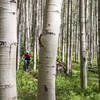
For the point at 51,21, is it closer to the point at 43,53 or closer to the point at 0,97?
the point at 43,53

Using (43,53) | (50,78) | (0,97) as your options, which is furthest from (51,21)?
(0,97)

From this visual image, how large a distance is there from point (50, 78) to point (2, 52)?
768 mm

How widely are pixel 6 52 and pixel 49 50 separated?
2.18ft

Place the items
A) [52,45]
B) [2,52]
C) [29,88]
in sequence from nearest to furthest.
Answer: [2,52] → [52,45] → [29,88]

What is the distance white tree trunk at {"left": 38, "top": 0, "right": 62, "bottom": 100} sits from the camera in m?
2.14

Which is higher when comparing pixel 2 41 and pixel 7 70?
pixel 2 41

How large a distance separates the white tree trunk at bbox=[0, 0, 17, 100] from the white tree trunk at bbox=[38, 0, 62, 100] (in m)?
0.61

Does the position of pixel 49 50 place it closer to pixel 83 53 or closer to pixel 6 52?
pixel 6 52

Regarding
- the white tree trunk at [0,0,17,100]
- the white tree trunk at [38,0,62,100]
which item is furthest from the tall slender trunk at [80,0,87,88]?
the white tree trunk at [0,0,17,100]

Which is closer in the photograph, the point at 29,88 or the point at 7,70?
the point at 7,70

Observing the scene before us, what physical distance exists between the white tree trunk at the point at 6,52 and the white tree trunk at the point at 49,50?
608mm

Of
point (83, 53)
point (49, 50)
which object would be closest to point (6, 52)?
point (49, 50)

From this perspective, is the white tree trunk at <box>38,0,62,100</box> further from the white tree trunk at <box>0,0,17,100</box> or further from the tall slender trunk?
the tall slender trunk

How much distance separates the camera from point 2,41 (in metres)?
1.56
